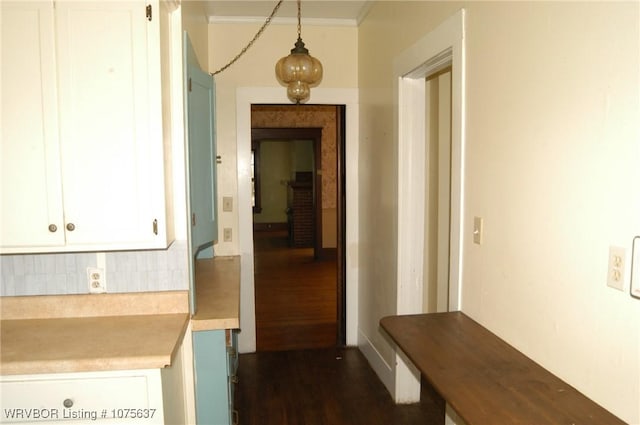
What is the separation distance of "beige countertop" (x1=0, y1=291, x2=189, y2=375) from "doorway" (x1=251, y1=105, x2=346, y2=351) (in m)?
1.98

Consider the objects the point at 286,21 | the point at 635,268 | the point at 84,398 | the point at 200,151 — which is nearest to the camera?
the point at 635,268

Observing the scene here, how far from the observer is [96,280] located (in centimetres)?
196

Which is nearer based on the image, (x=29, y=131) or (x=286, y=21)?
(x=29, y=131)

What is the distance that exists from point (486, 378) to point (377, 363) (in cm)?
201

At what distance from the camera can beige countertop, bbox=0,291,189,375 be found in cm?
153

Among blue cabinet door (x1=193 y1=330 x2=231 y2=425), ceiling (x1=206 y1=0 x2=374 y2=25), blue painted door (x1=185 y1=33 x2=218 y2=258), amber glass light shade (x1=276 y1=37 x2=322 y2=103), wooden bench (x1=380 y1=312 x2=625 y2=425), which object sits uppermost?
ceiling (x1=206 y1=0 x2=374 y2=25)

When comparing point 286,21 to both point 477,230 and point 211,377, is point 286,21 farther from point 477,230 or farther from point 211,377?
point 211,377

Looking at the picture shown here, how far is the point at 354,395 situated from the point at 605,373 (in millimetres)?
2081

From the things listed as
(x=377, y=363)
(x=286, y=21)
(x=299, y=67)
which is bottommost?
(x=377, y=363)

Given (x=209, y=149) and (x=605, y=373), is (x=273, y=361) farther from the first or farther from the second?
(x=605, y=373)

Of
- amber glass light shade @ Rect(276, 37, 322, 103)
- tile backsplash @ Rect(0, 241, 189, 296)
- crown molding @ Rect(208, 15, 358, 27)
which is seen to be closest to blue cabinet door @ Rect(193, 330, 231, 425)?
tile backsplash @ Rect(0, 241, 189, 296)

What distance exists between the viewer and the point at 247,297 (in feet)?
11.9

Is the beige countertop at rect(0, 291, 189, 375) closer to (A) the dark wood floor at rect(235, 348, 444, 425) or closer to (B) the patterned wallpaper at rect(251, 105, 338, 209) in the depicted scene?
(A) the dark wood floor at rect(235, 348, 444, 425)

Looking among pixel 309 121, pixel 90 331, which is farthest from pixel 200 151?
pixel 309 121
